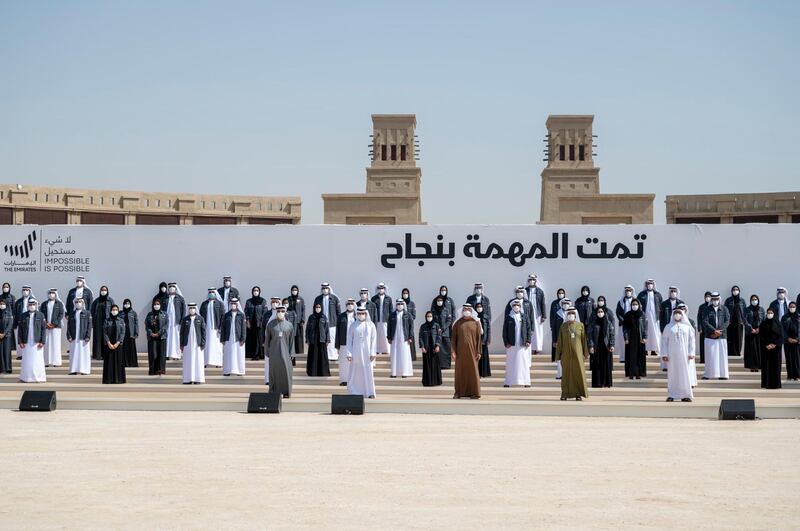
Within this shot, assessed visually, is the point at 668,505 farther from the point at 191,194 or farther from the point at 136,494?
the point at 191,194

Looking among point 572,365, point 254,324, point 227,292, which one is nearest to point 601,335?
point 572,365

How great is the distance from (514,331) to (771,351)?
11.8ft

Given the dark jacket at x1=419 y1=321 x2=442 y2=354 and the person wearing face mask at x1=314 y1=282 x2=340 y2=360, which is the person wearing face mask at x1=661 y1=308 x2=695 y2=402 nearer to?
the dark jacket at x1=419 y1=321 x2=442 y2=354

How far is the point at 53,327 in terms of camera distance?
17.4m

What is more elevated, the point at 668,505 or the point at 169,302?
the point at 169,302

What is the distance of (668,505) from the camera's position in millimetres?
7266

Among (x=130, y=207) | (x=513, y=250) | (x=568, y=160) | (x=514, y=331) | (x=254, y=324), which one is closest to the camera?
(x=514, y=331)

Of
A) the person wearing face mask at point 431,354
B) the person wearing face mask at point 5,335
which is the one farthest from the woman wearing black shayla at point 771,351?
the person wearing face mask at point 5,335

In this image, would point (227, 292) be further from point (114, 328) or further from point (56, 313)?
point (56, 313)

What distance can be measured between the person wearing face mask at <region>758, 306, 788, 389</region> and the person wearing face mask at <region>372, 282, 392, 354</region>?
19.0ft

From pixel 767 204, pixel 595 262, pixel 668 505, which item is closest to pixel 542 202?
pixel 767 204

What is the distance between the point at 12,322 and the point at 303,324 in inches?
182

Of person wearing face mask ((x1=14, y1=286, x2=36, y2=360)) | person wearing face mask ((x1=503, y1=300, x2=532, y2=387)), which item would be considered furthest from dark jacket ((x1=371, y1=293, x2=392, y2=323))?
person wearing face mask ((x1=14, y1=286, x2=36, y2=360))

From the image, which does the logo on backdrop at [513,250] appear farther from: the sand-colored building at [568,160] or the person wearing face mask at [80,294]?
the sand-colored building at [568,160]
